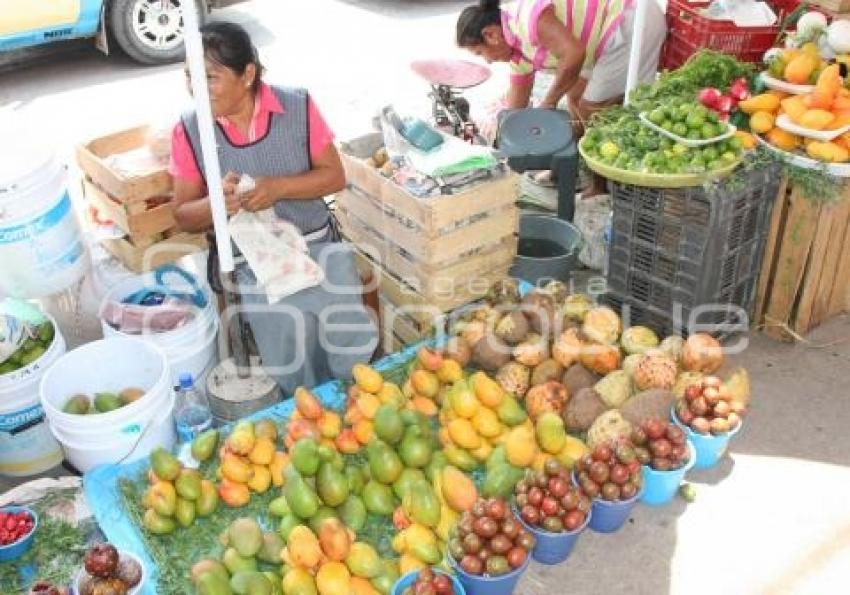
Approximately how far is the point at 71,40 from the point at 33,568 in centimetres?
641

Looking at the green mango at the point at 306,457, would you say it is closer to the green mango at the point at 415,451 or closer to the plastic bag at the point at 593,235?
the green mango at the point at 415,451

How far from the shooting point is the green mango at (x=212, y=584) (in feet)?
8.20

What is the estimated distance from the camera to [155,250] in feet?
14.0

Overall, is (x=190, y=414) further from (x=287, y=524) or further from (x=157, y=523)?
(x=287, y=524)

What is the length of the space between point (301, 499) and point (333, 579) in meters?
0.33

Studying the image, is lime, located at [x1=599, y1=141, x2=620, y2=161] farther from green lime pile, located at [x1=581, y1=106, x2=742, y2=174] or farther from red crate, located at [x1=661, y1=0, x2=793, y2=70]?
red crate, located at [x1=661, y1=0, x2=793, y2=70]

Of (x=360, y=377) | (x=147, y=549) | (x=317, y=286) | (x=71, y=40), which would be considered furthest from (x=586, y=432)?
(x=71, y=40)

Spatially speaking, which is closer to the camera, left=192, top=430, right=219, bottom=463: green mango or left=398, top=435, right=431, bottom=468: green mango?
left=398, top=435, right=431, bottom=468: green mango

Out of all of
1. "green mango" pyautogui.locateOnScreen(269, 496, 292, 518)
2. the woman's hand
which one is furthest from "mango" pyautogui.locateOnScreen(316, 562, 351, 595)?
the woman's hand

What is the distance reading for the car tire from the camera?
7.44 metres

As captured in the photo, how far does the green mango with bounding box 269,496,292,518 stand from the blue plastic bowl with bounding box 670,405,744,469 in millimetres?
1514

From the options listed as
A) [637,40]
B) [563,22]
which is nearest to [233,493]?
[637,40]

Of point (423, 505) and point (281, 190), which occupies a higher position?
point (281, 190)

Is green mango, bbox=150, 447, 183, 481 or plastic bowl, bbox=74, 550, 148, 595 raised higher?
green mango, bbox=150, 447, 183, 481
